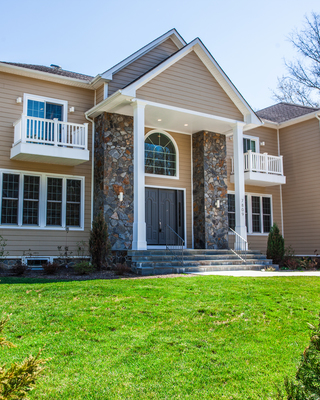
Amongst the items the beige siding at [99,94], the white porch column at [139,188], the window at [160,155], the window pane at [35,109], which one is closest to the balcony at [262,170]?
the window at [160,155]

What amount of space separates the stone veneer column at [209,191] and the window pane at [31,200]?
580 centimetres

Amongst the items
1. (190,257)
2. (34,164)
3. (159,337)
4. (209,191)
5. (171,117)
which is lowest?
(159,337)

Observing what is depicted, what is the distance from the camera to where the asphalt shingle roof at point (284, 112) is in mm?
18172

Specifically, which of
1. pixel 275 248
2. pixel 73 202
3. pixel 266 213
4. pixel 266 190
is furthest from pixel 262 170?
pixel 73 202

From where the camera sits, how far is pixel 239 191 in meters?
14.0

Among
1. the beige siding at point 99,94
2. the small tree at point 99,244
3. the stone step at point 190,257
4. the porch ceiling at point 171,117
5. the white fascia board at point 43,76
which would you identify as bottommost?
the stone step at point 190,257

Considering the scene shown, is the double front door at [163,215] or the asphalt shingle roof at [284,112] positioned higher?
the asphalt shingle roof at [284,112]

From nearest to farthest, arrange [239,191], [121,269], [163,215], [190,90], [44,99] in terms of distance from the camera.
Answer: [121,269] → [44,99] → [190,90] → [239,191] → [163,215]

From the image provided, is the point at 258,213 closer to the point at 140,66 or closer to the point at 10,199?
the point at 140,66

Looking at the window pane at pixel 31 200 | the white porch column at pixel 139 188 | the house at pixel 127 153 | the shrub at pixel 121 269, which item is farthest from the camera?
the window pane at pixel 31 200

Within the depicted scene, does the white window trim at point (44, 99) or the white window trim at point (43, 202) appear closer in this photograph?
the white window trim at point (43, 202)

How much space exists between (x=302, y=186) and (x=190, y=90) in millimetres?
7367

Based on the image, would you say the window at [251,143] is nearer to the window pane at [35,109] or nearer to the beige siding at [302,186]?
the beige siding at [302,186]

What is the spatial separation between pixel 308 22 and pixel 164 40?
11288 millimetres
